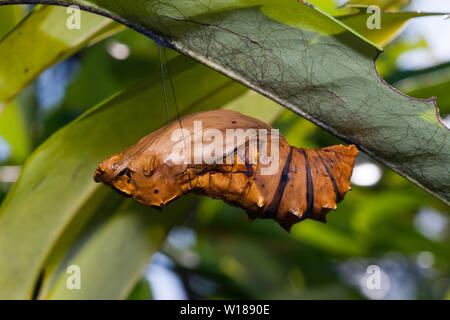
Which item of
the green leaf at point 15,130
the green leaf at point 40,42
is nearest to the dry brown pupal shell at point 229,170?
the green leaf at point 40,42

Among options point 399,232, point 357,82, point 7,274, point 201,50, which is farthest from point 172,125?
point 399,232

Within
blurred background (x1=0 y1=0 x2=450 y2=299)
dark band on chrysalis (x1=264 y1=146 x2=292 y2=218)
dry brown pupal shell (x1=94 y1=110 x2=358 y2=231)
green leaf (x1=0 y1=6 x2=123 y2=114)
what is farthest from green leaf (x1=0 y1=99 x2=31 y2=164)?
dark band on chrysalis (x1=264 y1=146 x2=292 y2=218)

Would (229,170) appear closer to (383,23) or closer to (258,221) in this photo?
Result: (383,23)

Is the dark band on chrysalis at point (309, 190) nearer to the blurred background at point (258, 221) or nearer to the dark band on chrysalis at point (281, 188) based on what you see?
the dark band on chrysalis at point (281, 188)

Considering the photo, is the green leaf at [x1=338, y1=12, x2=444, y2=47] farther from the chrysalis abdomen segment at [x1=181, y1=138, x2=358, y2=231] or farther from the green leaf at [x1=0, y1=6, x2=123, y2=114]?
the green leaf at [x1=0, y1=6, x2=123, y2=114]

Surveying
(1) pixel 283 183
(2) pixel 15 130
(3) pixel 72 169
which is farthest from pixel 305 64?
(2) pixel 15 130
